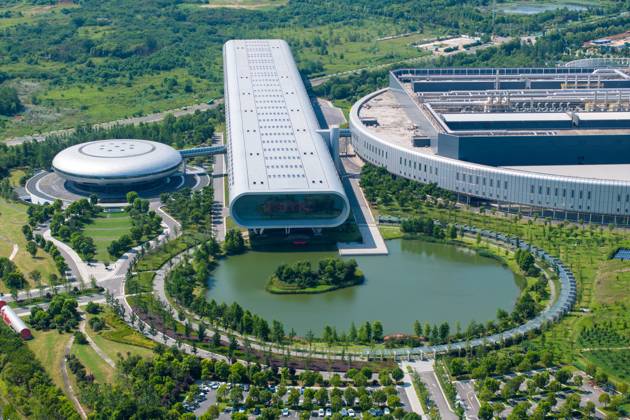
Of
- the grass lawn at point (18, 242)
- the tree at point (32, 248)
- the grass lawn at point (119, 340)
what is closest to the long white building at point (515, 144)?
the grass lawn at point (18, 242)

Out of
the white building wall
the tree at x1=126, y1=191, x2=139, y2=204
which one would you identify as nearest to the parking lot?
the white building wall

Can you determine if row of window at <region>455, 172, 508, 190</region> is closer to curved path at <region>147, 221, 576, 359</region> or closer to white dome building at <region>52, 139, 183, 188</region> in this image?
curved path at <region>147, 221, 576, 359</region>

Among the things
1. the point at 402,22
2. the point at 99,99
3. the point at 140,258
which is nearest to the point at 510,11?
the point at 402,22

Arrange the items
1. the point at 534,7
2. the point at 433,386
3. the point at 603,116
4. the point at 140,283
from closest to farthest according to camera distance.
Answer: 1. the point at 433,386
2. the point at 140,283
3. the point at 603,116
4. the point at 534,7

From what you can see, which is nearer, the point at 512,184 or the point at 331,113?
the point at 512,184

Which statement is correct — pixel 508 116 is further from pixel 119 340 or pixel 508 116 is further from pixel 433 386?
pixel 119 340

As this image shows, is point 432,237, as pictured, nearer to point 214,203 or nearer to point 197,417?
point 214,203

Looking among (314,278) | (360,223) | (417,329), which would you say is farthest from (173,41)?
(417,329)
